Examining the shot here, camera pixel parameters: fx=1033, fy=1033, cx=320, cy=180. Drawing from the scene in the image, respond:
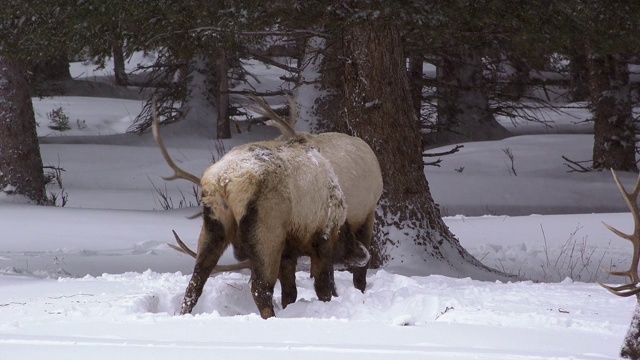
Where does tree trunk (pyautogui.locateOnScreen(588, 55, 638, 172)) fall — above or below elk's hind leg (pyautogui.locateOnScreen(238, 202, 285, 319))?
below

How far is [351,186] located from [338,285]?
0.81 meters

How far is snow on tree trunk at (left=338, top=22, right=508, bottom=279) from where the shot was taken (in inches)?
348

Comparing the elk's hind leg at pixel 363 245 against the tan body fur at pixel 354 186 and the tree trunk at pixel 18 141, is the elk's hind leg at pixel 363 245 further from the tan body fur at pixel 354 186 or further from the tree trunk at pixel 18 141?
the tree trunk at pixel 18 141

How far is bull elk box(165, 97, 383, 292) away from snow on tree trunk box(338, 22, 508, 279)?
1.90m

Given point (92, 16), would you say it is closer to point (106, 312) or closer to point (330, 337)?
point (106, 312)

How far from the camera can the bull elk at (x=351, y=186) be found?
6.46m

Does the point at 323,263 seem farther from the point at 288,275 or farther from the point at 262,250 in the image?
the point at 262,250

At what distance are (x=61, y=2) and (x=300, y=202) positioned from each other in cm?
373

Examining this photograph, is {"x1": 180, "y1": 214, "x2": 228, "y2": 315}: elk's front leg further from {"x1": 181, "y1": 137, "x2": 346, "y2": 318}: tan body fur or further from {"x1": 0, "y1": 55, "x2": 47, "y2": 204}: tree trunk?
{"x1": 0, "y1": 55, "x2": 47, "y2": 204}: tree trunk

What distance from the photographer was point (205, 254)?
18.6 feet

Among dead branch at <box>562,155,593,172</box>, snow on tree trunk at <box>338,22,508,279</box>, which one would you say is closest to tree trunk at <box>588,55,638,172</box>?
dead branch at <box>562,155,593,172</box>

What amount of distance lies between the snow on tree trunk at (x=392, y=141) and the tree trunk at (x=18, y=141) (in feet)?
18.2

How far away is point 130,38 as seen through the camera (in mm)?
8617

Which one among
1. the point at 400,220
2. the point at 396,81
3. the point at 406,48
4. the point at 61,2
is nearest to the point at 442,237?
the point at 400,220
